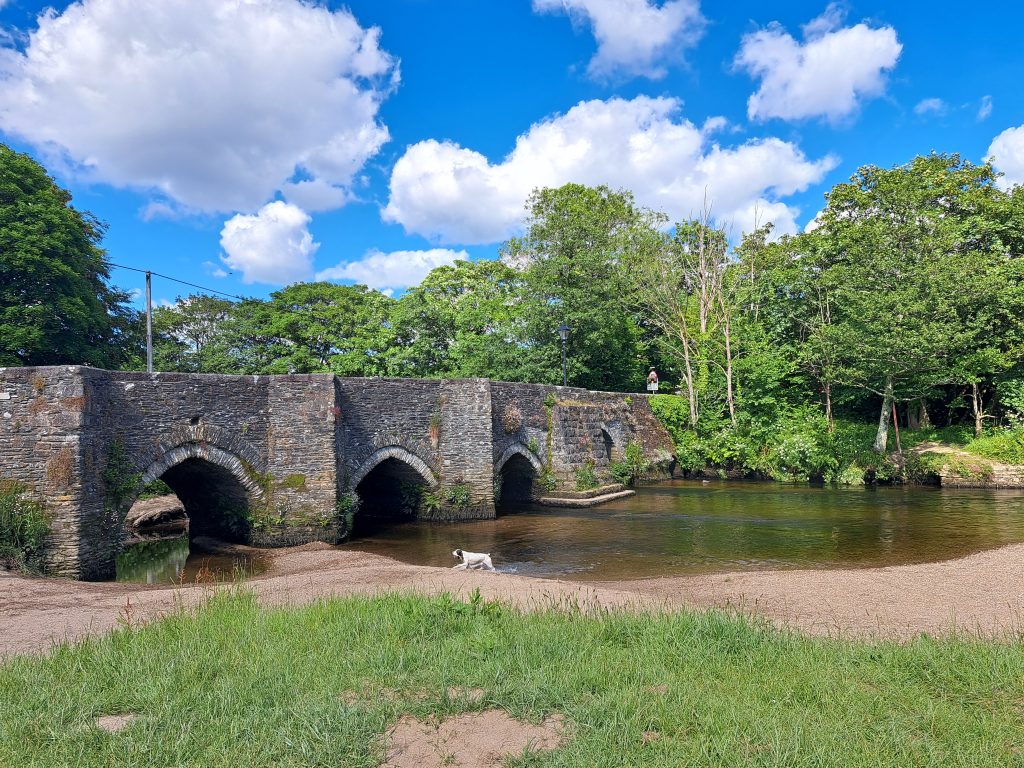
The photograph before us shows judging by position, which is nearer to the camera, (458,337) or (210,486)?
(210,486)

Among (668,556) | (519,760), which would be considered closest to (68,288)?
(668,556)

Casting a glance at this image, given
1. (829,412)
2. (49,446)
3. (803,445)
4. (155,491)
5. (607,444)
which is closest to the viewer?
(49,446)

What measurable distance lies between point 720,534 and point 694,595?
6146 mm

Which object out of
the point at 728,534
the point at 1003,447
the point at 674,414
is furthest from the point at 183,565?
the point at 1003,447

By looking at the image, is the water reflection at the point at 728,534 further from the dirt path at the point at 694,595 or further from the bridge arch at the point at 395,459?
the dirt path at the point at 694,595

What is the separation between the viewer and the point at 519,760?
339 cm

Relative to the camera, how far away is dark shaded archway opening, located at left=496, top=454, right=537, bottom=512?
20.4m

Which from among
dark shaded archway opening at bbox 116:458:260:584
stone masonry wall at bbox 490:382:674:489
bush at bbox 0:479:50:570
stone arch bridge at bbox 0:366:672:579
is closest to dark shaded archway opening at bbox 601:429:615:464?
stone masonry wall at bbox 490:382:674:489

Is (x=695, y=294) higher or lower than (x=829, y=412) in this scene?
higher

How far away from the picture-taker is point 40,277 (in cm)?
1803

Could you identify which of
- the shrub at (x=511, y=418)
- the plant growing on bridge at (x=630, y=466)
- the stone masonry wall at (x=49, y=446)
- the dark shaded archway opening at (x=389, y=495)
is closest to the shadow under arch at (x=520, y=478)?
the shrub at (x=511, y=418)

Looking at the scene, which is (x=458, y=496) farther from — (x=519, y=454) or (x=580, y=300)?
(x=580, y=300)

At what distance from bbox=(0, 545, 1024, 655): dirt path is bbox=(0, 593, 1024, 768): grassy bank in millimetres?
1402

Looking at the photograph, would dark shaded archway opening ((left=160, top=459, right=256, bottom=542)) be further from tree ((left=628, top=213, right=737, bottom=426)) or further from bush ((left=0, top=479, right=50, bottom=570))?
tree ((left=628, top=213, right=737, bottom=426))
